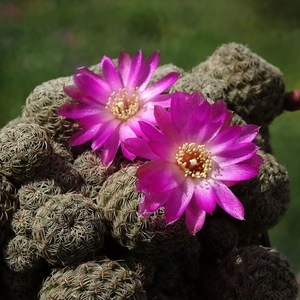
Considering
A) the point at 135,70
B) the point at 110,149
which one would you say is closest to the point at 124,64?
the point at 135,70

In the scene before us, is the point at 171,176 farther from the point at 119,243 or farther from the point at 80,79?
the point at 80,79

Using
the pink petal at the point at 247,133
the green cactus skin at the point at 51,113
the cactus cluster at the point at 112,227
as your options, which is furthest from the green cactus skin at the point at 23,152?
the pink petal at the point at 247,133

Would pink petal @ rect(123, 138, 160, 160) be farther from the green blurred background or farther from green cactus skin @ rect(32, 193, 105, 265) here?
the green blurred background

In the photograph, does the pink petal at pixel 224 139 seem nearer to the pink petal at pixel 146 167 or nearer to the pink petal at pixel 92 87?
the pink petal at pixel 146 167

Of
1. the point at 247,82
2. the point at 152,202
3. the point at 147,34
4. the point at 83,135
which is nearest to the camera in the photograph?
the point at 152,202

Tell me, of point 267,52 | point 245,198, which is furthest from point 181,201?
point 267,52

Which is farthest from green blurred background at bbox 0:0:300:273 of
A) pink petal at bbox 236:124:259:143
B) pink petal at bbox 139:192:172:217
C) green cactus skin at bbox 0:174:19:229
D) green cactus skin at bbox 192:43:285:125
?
pink petal at bbox 139:192:172:217

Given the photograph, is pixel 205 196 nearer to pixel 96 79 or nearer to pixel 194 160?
pixel 194 160
